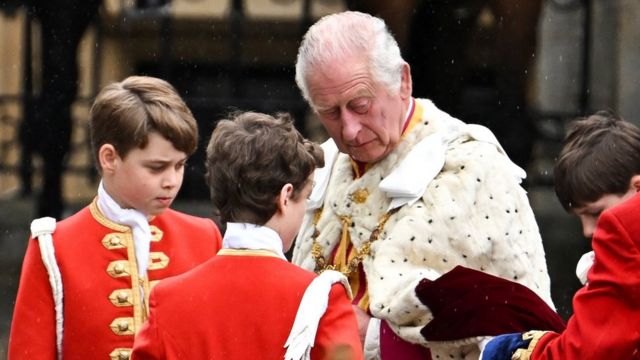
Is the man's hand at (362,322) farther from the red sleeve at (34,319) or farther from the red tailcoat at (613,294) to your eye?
the red tailcoat at (613,294)

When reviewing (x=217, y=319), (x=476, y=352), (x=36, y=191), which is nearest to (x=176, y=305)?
(x=217, y=319)

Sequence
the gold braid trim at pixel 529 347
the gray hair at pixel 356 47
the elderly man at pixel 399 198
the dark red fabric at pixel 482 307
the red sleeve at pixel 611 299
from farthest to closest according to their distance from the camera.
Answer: the gray hair at pixel 356 47
the elderly man at pixel 399 198
the dark red fabric at pixel 482 307
the gold braid trim at pixel 529 347
the red sleeve at pixel 611 299

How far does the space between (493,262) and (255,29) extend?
3316mm

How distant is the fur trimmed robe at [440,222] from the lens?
4.44 meters

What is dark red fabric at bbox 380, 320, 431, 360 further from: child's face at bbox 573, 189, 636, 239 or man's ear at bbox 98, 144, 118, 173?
man's ear at bbox 98, 144, 118, 173

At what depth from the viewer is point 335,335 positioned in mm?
3918

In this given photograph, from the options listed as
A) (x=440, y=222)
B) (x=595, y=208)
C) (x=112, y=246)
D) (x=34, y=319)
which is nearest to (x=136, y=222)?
(x=112, y=246)

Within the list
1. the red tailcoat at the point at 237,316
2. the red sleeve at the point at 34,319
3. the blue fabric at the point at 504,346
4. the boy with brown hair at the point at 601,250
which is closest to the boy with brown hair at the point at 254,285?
the red tailcoat at the point at 237,316

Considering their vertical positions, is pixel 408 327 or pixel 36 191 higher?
pixel 408 327

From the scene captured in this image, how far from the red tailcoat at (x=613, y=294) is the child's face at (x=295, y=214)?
2.36 feet

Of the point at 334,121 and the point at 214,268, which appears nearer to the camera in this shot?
the point at 214,268

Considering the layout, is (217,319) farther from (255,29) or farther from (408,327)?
(255,29)

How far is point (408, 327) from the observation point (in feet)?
14.5

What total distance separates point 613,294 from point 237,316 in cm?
85
